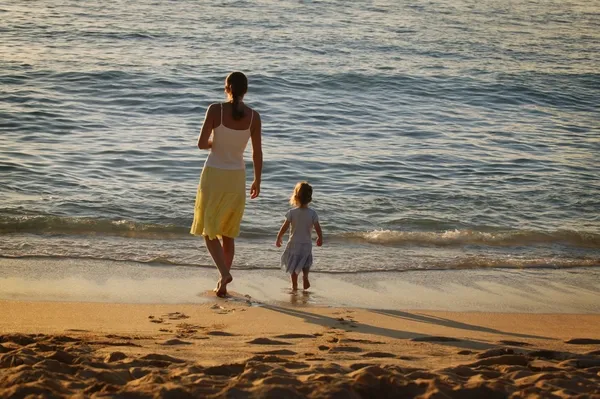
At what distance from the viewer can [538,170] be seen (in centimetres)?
1230

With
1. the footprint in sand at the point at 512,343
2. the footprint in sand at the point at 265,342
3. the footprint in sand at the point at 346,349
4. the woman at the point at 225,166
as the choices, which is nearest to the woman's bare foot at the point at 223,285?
the woman at the point at 225,166

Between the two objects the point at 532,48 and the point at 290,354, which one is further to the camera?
the point at 532,48

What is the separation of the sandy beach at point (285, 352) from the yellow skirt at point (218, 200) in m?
0.58

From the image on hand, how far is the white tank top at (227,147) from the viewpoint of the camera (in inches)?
250

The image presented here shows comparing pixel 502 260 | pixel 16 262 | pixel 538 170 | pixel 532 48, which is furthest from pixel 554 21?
pixel 16 262

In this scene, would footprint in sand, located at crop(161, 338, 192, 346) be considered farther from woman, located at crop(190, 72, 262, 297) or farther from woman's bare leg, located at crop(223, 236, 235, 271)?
woman's bare leg, located at crop(223, 236, 235, 271)

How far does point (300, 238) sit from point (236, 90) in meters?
1.49

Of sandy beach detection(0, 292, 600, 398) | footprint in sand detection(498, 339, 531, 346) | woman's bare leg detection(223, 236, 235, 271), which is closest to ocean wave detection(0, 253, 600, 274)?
woman's bare leg detection(223, 236, 235, 271)

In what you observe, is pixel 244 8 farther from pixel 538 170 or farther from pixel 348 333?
pixel 348 333

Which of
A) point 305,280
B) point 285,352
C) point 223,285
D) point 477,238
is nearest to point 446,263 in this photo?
point 477,238

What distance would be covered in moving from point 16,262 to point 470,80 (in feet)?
43.8

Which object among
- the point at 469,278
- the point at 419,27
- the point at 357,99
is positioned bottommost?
the point at 469,278

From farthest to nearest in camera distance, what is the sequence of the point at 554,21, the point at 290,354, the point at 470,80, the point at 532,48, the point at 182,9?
the point at 554,21, the point at 182,9, the point at 532,48, the point at 470,80, the point at 290,354

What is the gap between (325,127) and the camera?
578 inches
